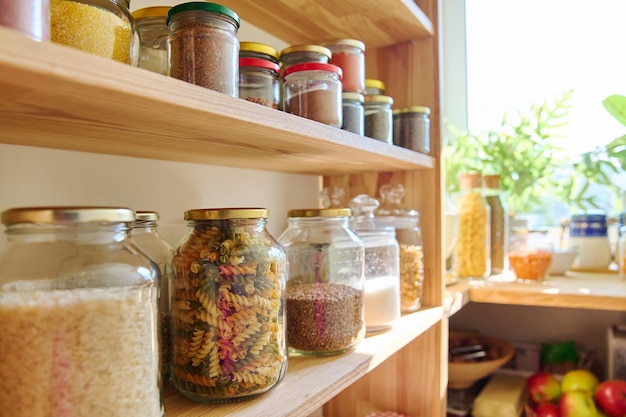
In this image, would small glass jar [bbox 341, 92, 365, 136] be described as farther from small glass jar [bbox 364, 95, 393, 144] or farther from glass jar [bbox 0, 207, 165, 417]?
glass jar [bbox 0, 207, 165, 417]

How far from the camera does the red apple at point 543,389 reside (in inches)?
55.6

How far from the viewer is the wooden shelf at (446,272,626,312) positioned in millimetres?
1224

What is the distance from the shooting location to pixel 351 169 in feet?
3.43

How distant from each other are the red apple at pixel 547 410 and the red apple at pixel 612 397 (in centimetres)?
11

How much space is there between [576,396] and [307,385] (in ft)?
3.49

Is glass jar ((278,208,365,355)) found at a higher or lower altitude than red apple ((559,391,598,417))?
higher

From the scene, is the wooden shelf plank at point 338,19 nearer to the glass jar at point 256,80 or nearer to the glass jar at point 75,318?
the glass jar at point 256,80

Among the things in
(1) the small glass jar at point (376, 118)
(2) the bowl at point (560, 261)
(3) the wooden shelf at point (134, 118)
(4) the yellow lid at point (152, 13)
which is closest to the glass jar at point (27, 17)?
(3) the wooden shelf at point (134, 118)

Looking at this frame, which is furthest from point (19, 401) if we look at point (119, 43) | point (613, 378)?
point (613, 378)

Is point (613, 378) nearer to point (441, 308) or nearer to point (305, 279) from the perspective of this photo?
point (441, 308)

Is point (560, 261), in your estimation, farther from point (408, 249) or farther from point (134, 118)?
point (134, 118)

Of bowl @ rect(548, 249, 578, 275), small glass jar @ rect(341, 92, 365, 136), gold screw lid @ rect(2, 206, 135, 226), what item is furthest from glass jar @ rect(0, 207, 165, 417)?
bowl @ rect(548, 249, 578, 275)

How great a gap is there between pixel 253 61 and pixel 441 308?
682 millimetres

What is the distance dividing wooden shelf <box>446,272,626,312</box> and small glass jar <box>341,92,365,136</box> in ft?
1.78
